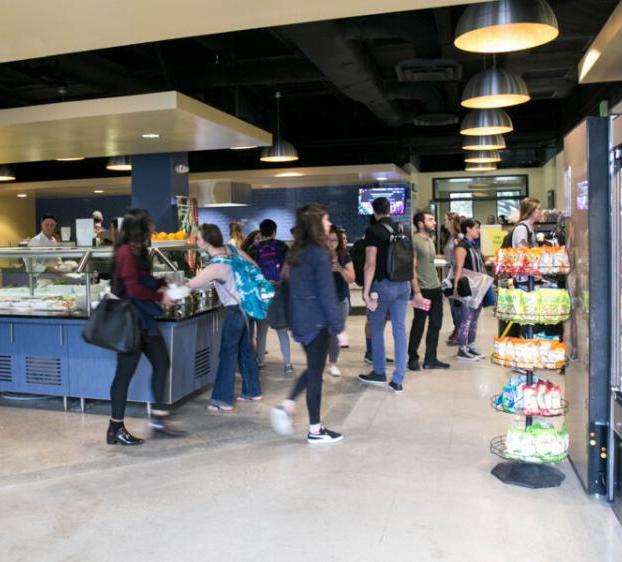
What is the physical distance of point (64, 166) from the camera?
50.2 ft

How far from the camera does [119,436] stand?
4375mm

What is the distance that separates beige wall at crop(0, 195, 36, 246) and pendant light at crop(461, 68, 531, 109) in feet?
46.4

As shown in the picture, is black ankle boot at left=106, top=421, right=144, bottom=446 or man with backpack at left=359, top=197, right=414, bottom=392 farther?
man with backpack at left=359, top=197, right=414, bottom=392

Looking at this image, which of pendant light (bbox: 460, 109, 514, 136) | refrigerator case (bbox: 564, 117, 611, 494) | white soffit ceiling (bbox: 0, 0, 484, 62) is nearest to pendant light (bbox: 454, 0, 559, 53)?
white soffit ceiling (bbox: 0, 0, 484, 62)

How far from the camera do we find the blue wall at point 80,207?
1739 cm

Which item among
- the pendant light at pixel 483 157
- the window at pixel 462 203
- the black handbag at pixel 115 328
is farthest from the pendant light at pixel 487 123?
the window at pixel 462 203

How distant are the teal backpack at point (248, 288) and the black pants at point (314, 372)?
33.9 inches

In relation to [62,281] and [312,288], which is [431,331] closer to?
[312,288]

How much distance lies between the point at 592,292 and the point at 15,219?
17026 mm

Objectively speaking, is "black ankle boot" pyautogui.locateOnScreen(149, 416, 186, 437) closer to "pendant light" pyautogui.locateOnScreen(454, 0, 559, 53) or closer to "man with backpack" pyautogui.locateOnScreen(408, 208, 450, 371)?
"man with backpack" pyautogui.locateOnScreen(408, 208, 450, 371)

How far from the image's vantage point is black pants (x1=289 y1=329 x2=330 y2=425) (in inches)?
165

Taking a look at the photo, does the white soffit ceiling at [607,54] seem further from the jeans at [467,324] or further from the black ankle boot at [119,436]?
the black ankle boot at [119,436]

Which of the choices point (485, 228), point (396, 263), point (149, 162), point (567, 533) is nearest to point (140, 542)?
point (567, 533)

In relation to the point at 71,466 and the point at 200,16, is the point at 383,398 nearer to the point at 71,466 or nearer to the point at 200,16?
the point at 71,466
